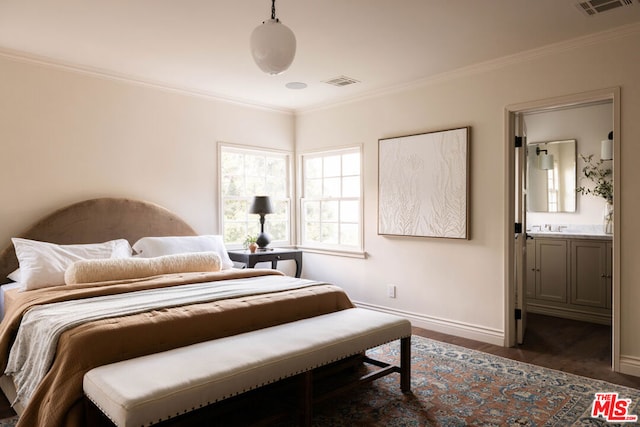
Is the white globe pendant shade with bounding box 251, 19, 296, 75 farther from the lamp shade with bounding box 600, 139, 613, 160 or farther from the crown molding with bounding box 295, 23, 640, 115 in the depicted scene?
the lamp shade with bounding box 600, 139, 613, 160

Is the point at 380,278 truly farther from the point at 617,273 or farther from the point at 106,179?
the point at 106,179

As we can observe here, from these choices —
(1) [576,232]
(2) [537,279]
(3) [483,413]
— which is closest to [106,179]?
(3) [483,413]

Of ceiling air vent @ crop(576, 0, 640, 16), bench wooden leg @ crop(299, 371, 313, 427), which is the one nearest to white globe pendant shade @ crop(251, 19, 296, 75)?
bench wooden leg @ crop(299, 371, 313, 427)

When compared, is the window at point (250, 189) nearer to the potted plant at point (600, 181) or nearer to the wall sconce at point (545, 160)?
the wall sconce at point (545, 160)

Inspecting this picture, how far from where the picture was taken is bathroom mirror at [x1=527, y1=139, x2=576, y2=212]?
206 inches

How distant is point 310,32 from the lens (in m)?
3.19

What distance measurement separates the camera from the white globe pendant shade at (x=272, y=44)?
2.26m

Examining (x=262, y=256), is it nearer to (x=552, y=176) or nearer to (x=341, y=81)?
(x=341, y=81)

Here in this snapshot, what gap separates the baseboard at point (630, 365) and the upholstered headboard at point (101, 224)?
12.7ft

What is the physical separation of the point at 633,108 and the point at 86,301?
3.89 meters

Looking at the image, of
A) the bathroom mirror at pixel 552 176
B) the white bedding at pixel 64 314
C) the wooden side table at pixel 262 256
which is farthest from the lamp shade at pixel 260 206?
the bathroom mirror at pixel 552 176

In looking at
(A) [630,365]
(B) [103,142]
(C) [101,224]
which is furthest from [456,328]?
(B) [103,142]

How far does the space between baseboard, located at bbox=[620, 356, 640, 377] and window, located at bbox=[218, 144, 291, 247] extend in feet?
12.0

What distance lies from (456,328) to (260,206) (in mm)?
2406
